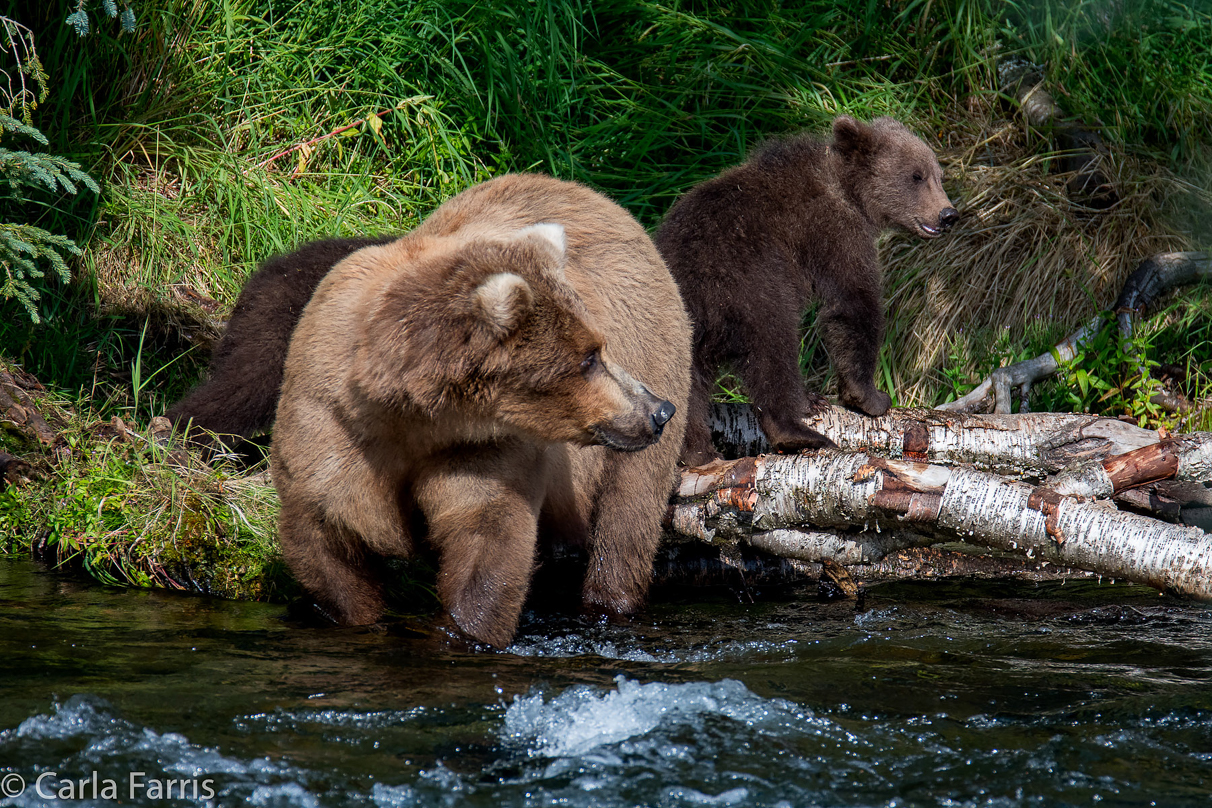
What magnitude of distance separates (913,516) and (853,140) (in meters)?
2.82

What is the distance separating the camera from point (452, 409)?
3684 mm

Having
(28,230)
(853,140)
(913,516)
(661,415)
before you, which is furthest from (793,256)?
(28,230)

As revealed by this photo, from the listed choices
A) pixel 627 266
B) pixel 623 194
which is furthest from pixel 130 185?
Answer: pixel 627 266

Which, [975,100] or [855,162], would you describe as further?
[975,100]

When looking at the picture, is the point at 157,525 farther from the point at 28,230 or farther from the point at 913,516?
the point at 913,516

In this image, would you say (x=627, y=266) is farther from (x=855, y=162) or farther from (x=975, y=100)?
(x=975, y=100)

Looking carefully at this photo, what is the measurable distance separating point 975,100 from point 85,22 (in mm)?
6027

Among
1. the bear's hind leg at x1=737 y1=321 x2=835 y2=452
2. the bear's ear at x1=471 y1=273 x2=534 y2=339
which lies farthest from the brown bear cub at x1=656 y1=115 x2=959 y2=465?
the bear's ear at x1=471 y1=273 x2=534 y2=339

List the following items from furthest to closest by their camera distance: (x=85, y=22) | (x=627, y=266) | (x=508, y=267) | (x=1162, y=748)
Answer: (x=85, y=22) → (x=627, y=266) → (x=508, y=267) → (x=1162, y=748)

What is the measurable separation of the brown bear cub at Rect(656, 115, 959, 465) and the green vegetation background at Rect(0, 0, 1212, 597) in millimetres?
1334

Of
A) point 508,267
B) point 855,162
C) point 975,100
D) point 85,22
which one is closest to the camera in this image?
point 508,267

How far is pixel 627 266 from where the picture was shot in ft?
15.7

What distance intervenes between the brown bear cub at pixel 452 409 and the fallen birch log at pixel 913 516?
870mm

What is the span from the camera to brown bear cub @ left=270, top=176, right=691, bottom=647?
3574 millimetres
